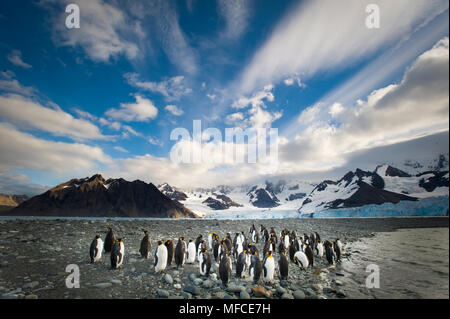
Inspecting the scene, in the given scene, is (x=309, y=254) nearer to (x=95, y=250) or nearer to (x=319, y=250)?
(x=319, y=250)

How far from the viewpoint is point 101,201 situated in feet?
429

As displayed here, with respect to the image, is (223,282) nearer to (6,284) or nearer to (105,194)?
(6,284)

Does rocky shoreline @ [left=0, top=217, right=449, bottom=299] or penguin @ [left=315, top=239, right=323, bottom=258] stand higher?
rocky shoreline @ [left=0, top=217, right=449, bottom=299]

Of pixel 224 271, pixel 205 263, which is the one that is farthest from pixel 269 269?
pixel 205 263

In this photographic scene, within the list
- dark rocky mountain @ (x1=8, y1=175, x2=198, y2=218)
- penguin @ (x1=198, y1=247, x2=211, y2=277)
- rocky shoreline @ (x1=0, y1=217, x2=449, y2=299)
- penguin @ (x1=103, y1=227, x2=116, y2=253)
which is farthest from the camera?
dark rocky mountain @ (x1=8, y1=175, x2=198, y2=218)

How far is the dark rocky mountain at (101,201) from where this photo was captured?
118125 millimetres

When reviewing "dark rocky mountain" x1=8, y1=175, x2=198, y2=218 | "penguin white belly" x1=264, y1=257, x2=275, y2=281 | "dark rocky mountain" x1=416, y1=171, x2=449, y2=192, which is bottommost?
"dark rocky mountain" x1=8, y1=175, x2=198, y2=218

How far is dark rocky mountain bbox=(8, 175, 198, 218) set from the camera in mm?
118125

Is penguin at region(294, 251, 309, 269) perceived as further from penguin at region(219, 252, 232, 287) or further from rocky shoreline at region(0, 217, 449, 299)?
penguin at region(219, 252, 232, 287)

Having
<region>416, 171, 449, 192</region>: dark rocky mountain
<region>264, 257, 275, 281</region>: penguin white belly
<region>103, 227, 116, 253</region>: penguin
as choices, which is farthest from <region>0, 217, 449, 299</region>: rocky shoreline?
<region>416, 171, 449, 192</region>: dark rocky mountain
